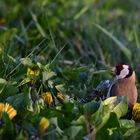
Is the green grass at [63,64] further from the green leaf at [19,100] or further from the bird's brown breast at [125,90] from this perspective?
the bird's brown breast at [125,90]

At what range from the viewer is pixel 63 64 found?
4.87 meters

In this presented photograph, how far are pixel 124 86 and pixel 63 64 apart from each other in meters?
0.84

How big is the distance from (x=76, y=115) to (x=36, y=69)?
1.85 feet

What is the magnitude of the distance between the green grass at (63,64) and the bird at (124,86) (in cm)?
17

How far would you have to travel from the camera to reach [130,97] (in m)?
4.06

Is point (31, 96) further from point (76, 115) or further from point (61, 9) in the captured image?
point (61, 9)

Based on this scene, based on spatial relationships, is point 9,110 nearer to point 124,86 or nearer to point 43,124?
point 43,124

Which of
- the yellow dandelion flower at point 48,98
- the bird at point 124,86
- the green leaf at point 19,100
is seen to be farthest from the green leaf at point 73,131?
the bird at point 124,86

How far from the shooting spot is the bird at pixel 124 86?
13.3 ft

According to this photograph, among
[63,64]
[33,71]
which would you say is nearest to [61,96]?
[33,71]

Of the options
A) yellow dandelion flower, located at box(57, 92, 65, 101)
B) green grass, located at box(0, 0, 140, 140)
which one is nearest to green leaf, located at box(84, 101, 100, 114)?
green grass, located at box(0, 0, 140, 140)

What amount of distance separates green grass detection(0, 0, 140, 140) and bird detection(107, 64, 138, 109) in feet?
0.56

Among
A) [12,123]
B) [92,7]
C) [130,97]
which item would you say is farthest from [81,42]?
[12,123]

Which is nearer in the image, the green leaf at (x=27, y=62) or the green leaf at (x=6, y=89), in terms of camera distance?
the green leaf at (x=6, y=89)
